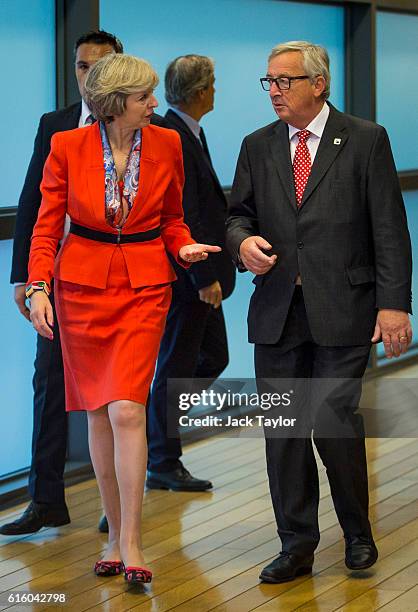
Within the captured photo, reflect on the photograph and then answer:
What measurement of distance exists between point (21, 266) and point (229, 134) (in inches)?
102

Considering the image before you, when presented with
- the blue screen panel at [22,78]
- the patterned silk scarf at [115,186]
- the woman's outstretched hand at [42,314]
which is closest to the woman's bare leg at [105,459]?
the woman's outstretched hand at [42,314]

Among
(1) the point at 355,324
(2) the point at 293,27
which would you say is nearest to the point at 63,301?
(1) the point at 355,324

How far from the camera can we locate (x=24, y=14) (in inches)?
214

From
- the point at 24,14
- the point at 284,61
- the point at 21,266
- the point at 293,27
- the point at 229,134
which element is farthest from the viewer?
the point at 293,27

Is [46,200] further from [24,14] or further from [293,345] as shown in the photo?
[24,14]

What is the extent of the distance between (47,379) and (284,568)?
1219 millimetres

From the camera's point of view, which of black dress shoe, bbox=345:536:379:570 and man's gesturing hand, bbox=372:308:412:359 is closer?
man's gesturing hand, bbox=372:308:412:359

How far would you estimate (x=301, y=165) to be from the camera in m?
4.26

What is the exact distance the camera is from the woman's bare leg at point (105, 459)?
427cm

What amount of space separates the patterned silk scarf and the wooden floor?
3.88ft

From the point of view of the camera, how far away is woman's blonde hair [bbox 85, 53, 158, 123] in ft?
13.5

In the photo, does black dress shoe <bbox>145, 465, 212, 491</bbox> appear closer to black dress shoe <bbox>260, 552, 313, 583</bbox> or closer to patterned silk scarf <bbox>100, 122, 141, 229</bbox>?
black dress shoe <bbox>260, 552, 313, 583</bbox>

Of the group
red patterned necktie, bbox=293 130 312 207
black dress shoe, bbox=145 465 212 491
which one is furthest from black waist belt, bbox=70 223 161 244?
black dress shoe, bbox=145 465 212 491

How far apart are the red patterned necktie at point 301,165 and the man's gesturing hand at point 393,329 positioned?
46 centimetres
